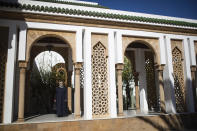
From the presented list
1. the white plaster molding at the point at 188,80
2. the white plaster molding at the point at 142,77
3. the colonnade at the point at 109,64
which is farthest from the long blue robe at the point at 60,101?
the white plaster molding at the point at 188,80

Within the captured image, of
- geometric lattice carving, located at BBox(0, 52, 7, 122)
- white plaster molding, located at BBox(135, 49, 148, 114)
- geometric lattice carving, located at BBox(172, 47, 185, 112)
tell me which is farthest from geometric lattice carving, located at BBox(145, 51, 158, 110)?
geometric lattice carving, located at BBox(0, 52, 7, 122)

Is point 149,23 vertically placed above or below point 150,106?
above

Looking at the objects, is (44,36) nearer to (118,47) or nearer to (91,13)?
(91,13)

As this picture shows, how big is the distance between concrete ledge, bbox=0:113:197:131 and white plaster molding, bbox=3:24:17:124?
0.42 meters

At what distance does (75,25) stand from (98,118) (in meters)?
3.57

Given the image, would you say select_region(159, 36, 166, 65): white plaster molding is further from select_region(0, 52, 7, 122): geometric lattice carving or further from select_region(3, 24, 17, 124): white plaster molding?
select_region(0, 52, 7, 122): geometric lattice carving

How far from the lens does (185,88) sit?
8258 millimetres

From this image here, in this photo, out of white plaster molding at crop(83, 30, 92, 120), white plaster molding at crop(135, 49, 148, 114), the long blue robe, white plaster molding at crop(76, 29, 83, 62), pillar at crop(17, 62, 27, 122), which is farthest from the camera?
white plaster molding at crop(135, 49, 148, 114)

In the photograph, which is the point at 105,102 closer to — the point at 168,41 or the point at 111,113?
the point at 111,113

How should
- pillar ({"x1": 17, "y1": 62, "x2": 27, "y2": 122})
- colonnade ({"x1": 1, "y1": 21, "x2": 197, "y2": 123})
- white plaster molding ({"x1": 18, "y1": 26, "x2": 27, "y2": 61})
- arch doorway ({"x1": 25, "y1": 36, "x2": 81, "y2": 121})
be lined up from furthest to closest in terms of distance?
arch doorway ({"x1": 25, "y1": 36, "x2": 81, "y2": 121}) → white plaster molding ({"x1": 18, "y1": 26, "x2": 27, "y2": 61}) → colonnade ({"x1": 1, "y1": 21, "x2": 197, "y2": 123}) → pillar ({"x1": 17, "y1": 62, "x2": 27, "y2": 122})

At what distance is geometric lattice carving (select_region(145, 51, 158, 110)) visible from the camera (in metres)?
10.2

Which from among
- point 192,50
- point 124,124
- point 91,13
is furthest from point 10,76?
point 192,50

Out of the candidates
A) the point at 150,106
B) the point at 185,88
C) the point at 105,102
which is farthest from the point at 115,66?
the point at 150,106

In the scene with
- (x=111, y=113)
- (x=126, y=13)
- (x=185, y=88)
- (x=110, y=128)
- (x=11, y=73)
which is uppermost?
(x=126, y=13)
